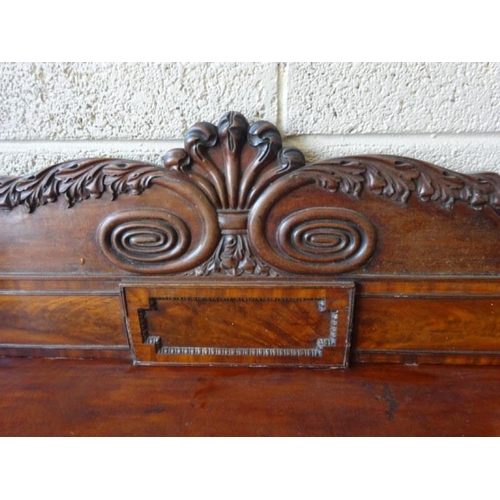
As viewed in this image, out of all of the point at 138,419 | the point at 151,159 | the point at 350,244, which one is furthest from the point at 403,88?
the point at 138,419

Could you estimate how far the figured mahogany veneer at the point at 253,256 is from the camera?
1.88 ft

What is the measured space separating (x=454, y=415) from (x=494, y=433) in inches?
2.0

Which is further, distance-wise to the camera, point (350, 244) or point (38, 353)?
point (38, 353)

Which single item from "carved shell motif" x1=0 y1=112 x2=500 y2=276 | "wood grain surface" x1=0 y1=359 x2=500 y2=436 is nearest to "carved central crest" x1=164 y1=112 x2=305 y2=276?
"carved shell motif" x1=0 y1=112 x2=500 y2=276

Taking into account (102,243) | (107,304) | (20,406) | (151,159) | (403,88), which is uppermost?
(403,88)

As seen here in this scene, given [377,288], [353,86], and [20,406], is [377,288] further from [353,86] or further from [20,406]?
[20,406]

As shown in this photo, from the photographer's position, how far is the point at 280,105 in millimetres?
584

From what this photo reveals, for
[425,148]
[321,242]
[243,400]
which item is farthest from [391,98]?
[243,400]

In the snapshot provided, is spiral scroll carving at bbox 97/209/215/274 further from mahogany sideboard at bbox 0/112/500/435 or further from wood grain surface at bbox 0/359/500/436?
wood grain surface at bbox 0/359/500/436

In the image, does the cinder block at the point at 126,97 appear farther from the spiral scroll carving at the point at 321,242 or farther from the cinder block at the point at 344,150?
the spiral scroll carving at the point at 321,242

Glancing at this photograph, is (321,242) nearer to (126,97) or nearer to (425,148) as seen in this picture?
(425,148)

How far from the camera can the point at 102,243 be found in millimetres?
615

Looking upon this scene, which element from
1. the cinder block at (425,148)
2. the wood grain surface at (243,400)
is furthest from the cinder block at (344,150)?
the wood grain surface at (243,400)

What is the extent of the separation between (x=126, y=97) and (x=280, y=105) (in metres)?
0.23
